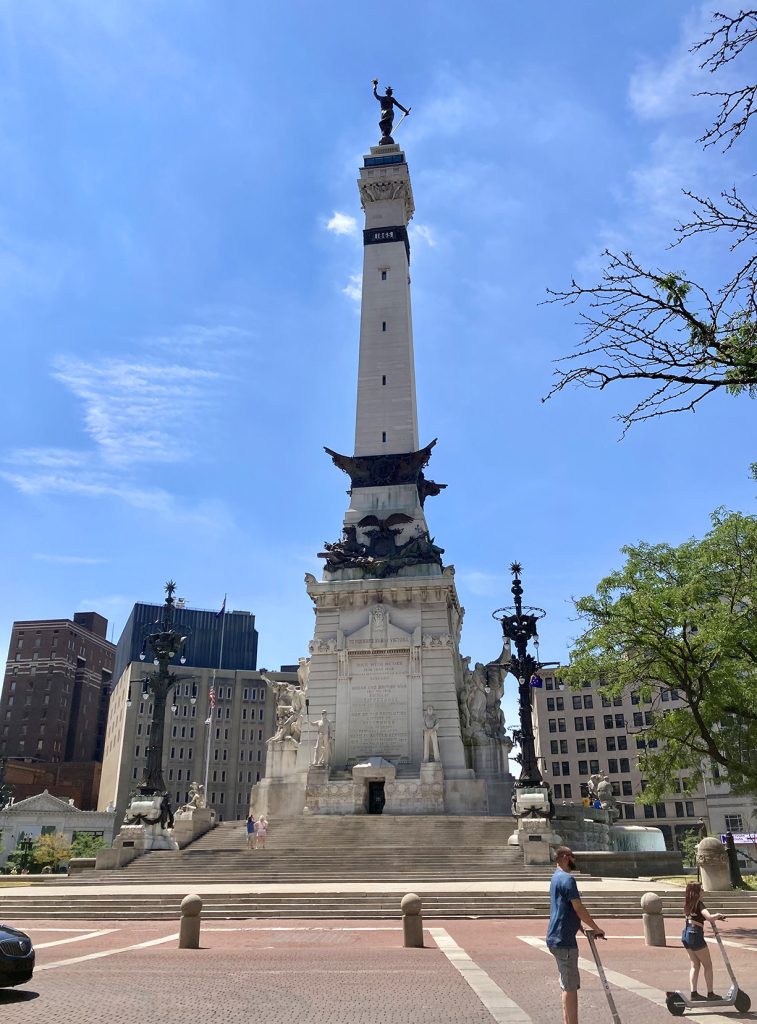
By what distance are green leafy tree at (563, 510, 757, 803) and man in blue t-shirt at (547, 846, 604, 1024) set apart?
1600 centimetres

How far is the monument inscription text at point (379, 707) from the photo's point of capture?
3634 cm

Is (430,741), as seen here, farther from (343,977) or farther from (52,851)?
(52,851)

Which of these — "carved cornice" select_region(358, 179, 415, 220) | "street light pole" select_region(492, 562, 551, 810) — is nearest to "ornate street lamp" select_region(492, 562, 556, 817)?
"street light pole" select_region(492, 562, 551, 810)

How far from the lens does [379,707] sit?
122 ft

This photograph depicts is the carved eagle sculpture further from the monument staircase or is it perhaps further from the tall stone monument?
the monument staircase

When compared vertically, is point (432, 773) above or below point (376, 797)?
above

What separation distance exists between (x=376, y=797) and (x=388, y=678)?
215 inches

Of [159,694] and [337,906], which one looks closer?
[337,906]

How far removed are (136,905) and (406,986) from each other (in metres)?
11.0

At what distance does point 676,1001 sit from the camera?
8133mm

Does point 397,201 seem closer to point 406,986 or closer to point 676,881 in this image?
point 676,881

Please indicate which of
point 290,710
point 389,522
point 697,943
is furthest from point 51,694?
point 697,943

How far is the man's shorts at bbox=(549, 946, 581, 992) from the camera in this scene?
698cm

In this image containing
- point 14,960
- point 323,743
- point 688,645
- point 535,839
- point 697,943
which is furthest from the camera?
point 323,743
